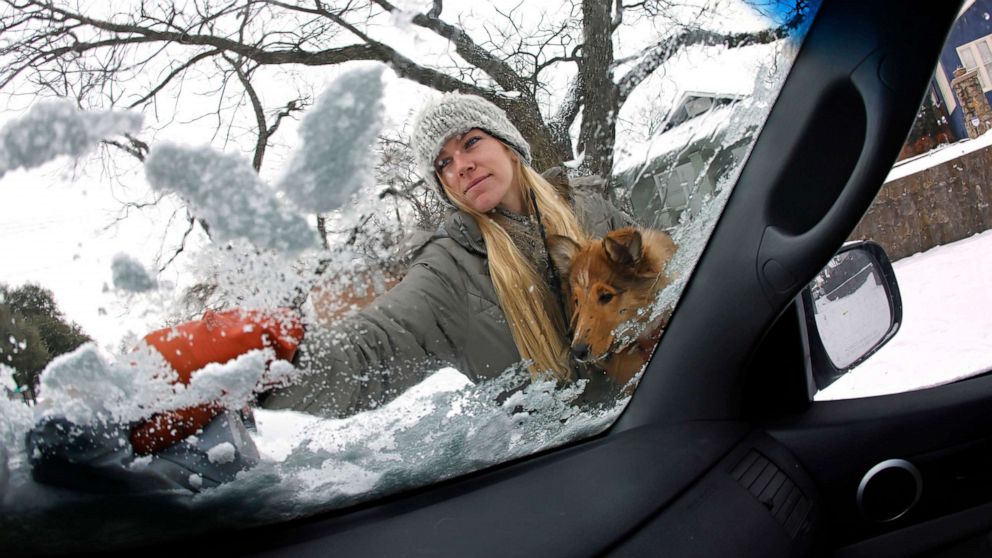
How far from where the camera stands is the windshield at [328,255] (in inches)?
37.9

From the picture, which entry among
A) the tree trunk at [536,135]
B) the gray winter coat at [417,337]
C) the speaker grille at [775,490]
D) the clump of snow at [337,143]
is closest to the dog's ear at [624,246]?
the gray winter coat at [417,337]

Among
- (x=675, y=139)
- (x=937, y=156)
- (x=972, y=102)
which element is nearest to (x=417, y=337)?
(x=675, y=139)

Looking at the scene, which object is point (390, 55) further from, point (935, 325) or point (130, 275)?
point (935, 325)

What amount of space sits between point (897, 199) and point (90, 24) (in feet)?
6.62

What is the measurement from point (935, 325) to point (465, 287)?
1749 mm

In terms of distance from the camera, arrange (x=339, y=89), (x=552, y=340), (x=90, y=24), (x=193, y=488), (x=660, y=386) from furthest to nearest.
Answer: (x=660, y=386) < (x=552, y=340) < (x=193, y=488) < (x=339, y=89) < (x=90, y=24)

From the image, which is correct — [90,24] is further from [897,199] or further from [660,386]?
[897,199]

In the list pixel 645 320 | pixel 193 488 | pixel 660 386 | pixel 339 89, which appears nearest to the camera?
pixel 339 89

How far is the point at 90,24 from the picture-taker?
36.8 inches

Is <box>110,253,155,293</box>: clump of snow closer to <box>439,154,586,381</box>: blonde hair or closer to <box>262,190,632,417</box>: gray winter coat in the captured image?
<box>262,190,632,417</box>: gray winter coat

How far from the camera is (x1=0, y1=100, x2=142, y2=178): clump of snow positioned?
0.90 meters

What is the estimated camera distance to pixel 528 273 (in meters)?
1.32

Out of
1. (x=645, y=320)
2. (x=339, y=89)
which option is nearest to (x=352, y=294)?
(x=339, y=89)

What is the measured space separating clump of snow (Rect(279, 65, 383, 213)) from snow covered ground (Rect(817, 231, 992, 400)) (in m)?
1.77
